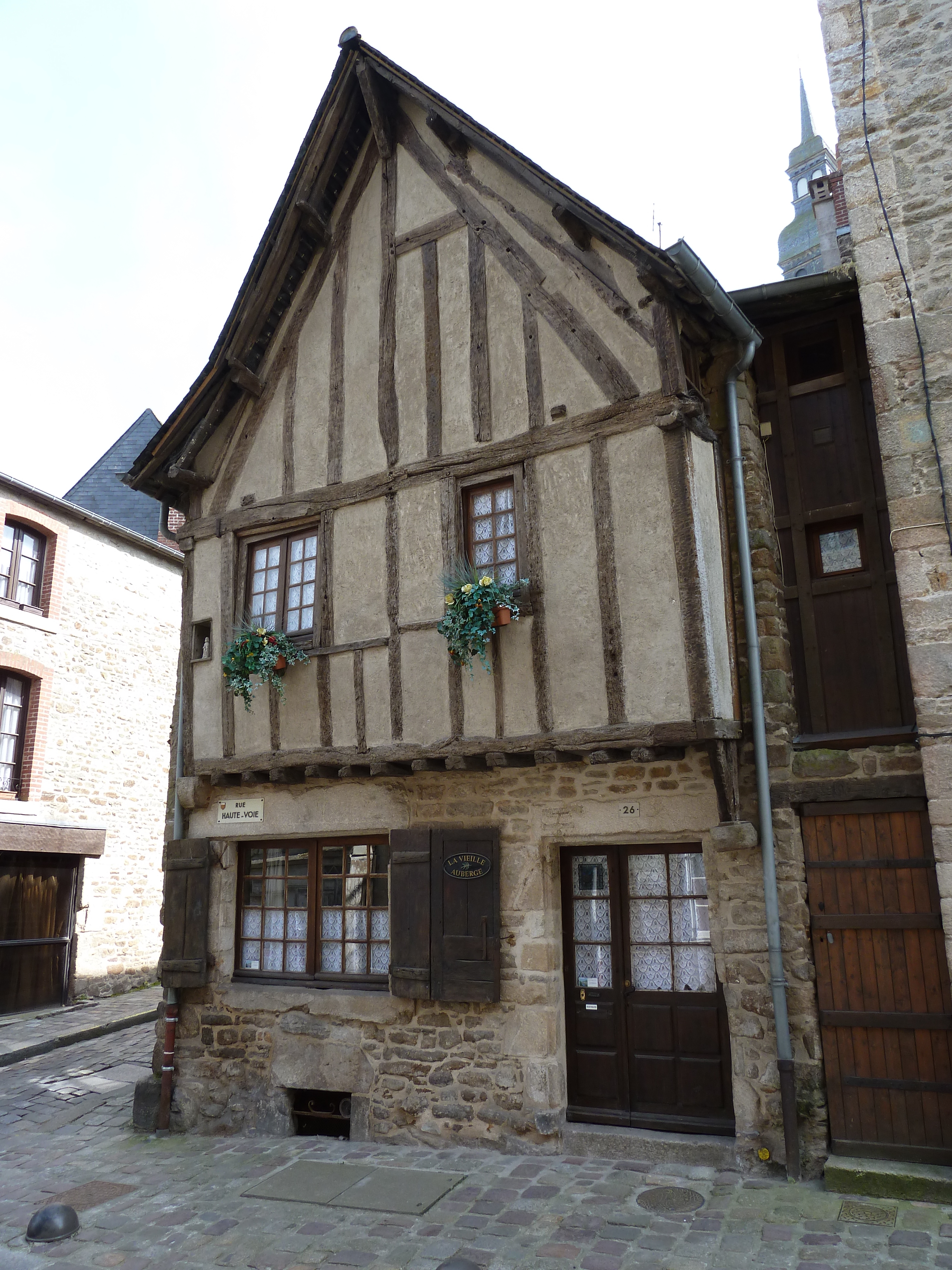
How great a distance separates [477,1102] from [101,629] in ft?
31.2

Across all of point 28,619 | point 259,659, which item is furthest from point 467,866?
point 28,619

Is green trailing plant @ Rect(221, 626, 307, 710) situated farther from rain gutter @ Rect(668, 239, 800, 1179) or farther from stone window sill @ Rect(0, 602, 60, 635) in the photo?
stone window sill @ Rect(0, 602, 60, 635)

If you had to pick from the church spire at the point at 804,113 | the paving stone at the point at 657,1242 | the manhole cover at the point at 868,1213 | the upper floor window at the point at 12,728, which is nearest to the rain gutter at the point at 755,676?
the manhole cover at the point at 868,1213

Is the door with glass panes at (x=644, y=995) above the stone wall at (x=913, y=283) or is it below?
below

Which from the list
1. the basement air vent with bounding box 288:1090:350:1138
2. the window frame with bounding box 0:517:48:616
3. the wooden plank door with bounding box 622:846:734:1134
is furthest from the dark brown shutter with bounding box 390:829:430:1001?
the window frame with bounding box 0:517:48:616

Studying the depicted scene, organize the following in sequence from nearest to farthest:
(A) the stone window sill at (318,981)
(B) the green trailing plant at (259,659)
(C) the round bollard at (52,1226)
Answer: (C) the round bollard at (52,1226) < (A) the stone window sill at (318,981) < (B) the green trailing plant at (259,659)

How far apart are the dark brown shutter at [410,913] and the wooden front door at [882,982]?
257 centimetres

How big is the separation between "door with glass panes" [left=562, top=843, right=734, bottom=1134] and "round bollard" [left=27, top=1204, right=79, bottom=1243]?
3.06 meters

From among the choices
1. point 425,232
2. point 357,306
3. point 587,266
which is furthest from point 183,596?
point 587,266

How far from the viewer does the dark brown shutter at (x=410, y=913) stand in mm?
6523

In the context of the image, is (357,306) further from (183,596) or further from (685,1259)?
(685,1259)

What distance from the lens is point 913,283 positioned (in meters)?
5.73

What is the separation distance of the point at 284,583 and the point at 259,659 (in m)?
0.80

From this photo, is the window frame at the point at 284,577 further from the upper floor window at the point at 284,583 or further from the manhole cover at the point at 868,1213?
the manhole cover at the point at 868,1213
